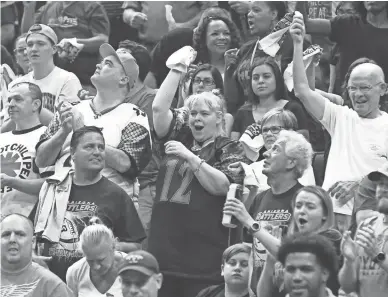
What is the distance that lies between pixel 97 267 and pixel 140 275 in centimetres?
66

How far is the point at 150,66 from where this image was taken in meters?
13.9

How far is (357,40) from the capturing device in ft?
42.8

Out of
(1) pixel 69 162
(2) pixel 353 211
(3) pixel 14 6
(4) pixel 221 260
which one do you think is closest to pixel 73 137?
(1) pixel 69 162

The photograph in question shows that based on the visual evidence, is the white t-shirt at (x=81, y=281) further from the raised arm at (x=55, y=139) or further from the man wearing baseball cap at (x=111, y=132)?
the raised arm at (x=55, y=139)

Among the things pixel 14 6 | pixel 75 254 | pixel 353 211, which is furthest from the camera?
pixel 14 6

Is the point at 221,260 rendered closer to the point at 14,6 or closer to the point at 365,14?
the point at 365,14

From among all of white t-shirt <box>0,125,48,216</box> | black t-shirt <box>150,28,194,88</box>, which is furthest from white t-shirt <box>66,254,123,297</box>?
black t-shirt <box>150,28,194,88</box>

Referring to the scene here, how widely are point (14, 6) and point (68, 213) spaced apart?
589 centimetres

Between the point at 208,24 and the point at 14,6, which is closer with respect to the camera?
the point at 208,24

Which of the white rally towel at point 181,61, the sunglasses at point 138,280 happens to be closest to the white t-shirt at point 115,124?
the white rally towel at point 181,61

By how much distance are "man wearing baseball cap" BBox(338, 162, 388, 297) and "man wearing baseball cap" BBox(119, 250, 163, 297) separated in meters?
1.34

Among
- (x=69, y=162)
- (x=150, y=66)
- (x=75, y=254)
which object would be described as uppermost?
(x=150, y=66)

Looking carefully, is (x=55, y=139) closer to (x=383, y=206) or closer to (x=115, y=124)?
(x=115, y=124)

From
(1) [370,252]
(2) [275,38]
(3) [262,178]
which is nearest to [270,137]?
(3) [262,178]
